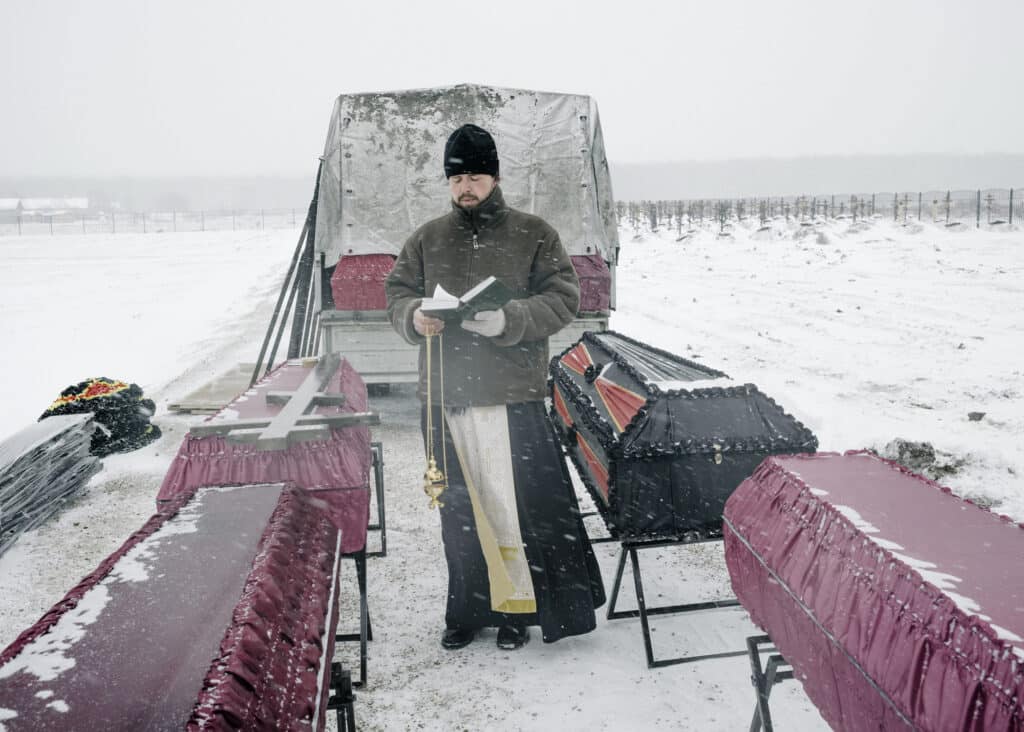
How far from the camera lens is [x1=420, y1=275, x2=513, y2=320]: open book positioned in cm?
263

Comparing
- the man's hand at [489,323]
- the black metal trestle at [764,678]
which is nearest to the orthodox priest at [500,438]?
the man's hand at [489,323]

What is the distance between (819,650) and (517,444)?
1.52m

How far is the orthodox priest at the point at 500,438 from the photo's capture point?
292 centimetres

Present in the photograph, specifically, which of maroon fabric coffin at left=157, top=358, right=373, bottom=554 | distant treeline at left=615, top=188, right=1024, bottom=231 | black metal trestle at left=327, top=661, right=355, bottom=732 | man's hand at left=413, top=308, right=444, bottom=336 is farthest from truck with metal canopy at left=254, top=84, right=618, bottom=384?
distant treeline at left=615, top=188, right=1024, bottom=231

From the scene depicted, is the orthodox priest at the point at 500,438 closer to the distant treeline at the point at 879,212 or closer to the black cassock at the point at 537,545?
the black cassock at the point at 537,545

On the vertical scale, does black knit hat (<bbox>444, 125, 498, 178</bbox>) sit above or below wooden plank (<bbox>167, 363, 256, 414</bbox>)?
above

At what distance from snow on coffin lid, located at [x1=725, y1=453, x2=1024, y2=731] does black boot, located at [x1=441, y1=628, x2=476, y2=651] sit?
1312 mm

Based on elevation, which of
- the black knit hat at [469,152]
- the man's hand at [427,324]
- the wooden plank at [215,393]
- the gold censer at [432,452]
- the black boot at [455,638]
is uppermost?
the black knit hat at [469,152]

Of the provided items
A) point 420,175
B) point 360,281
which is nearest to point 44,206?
point 420,175

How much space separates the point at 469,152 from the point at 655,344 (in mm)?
7490

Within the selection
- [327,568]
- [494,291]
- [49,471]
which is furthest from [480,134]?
[49,471]

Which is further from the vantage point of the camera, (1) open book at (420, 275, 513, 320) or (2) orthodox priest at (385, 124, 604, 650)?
(2) orthodox priest at (385, 124, 604, 650)

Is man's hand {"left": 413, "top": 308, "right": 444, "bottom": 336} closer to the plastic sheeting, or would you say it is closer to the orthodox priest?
the orthodox priest

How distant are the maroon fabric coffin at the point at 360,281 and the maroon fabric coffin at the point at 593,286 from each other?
1.68 meters
